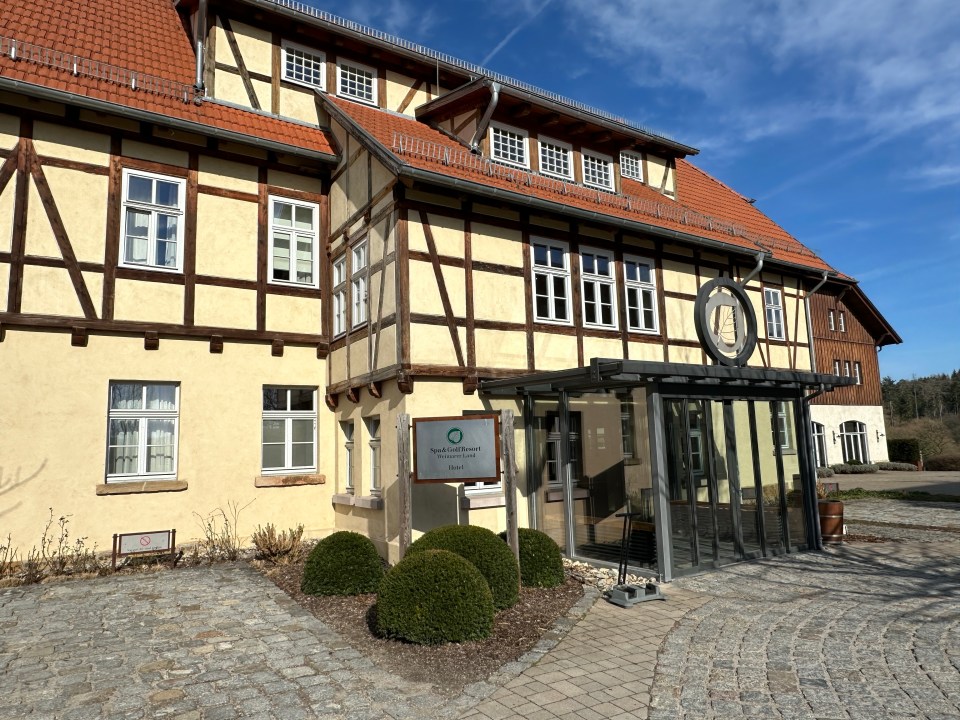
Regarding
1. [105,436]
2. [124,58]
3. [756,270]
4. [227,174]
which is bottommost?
[105,436]

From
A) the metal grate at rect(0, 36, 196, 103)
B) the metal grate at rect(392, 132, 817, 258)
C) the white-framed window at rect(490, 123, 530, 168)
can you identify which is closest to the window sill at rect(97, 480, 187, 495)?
the metal grate at rect(392, 132, 817, 258)

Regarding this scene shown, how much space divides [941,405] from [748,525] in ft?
302

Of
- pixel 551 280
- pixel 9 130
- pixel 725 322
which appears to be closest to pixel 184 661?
pixel 551 280

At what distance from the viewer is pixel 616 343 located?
12.8 metres

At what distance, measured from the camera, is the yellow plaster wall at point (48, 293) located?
33.0ft

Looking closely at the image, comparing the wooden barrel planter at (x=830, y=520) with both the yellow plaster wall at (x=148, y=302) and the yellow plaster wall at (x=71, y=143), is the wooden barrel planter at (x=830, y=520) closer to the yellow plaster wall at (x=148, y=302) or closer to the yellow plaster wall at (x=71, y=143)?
the yellow plaster wall at (x=148, y=302)

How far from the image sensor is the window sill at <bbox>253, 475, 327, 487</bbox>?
11516 millimetres

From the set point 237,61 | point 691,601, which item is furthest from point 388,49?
point 691,601

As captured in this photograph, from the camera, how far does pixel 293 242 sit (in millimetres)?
12578

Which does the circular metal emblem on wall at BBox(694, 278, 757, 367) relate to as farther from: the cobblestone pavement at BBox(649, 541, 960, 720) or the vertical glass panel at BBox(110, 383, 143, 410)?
the vertical glass panel at BBox(110, 383, 143, 410)

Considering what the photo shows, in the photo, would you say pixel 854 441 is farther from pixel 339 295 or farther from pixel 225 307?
pixel 225 307

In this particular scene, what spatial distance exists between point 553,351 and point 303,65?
7674 millimetres

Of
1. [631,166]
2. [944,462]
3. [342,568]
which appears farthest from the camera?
[944,462]

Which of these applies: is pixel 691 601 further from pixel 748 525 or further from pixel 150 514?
pixel 150 514
